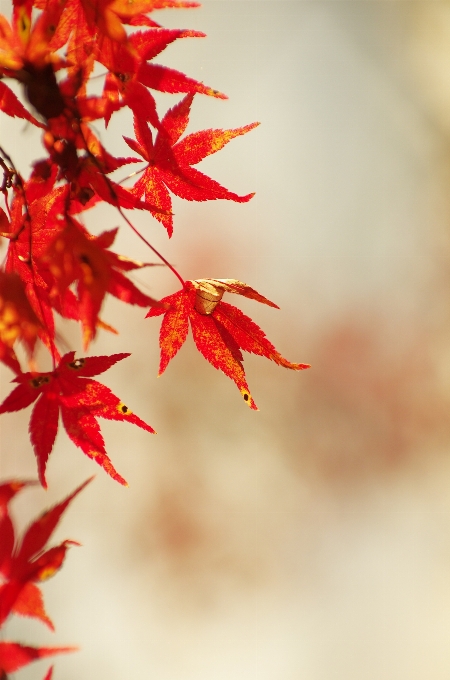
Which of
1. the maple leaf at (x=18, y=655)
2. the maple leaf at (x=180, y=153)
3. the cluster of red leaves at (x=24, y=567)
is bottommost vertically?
the maple leaf at (x=18, y=655)

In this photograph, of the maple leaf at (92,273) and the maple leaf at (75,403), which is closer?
the maple leaf at (92,273)

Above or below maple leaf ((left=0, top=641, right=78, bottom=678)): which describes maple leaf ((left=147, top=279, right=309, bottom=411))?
above

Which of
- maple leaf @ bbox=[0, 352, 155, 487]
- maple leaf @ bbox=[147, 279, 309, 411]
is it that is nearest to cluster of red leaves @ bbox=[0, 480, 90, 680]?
maple leaf @ bbox=[0, 352, 155, 487]

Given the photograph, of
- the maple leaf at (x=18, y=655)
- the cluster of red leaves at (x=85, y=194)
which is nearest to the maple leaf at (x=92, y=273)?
the cluster of red leaves at (x=85, y=194)

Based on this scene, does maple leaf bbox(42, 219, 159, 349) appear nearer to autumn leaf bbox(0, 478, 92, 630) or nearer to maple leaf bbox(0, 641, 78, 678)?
autumn leaf bbox(0, 478, 92, 630)

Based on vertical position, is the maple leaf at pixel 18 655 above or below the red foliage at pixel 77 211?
below

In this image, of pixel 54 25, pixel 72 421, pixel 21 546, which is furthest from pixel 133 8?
pixel 21 546

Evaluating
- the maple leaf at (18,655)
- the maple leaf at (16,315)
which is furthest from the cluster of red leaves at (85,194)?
the maple leaf at (18,655)

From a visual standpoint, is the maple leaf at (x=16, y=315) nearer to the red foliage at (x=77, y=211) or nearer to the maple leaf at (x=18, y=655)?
the red foliage at (x=77, y=211)
